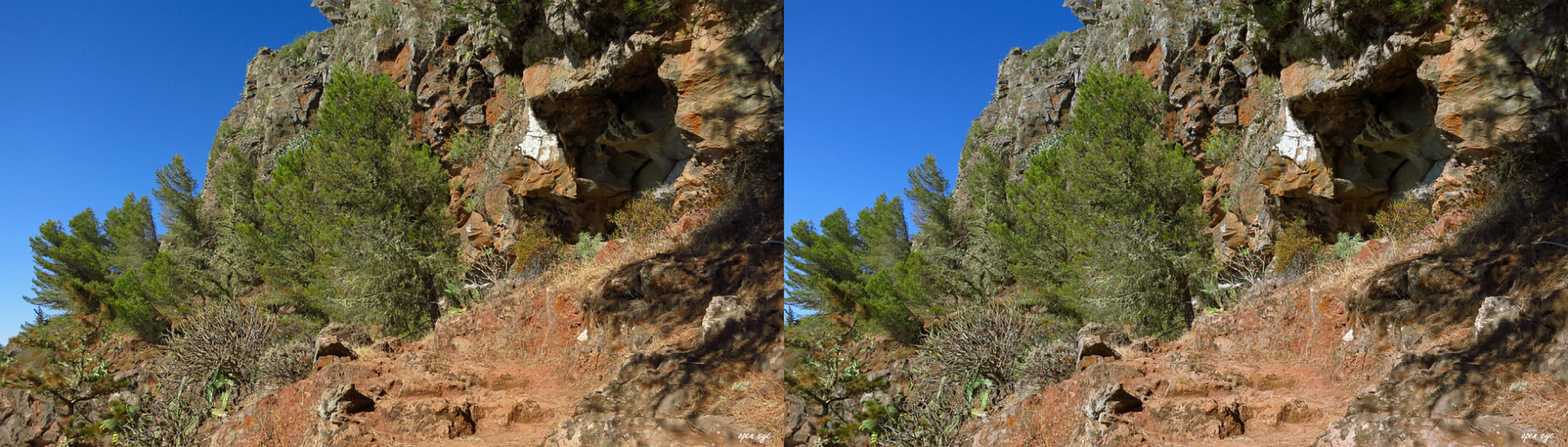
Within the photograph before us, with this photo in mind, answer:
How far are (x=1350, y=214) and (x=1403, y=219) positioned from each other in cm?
145

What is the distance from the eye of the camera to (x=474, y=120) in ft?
26.1

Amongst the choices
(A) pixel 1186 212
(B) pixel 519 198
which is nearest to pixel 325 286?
(B) pixel 519 198

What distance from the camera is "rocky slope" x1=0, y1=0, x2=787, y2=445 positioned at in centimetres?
213

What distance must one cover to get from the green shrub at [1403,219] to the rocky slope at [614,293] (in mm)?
6883

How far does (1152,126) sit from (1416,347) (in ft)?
20.9

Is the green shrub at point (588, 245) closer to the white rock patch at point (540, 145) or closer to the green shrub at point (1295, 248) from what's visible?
the white rock patch at point (540, 145)

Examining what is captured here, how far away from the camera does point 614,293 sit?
2.88 m

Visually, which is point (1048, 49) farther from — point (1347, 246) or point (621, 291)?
point (621, 291)

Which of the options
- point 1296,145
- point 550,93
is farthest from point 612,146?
point 1296,145

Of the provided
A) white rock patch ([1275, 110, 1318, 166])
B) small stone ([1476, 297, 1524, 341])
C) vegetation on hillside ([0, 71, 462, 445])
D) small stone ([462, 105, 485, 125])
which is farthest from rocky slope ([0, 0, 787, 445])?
white rock patch ([1275, 110, 1318, 166])

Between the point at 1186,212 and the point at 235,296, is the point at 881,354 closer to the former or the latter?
the point at 235,296

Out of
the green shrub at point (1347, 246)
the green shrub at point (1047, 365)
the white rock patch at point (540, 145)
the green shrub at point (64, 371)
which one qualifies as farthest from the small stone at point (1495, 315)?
the green shrub at point (64, 371)

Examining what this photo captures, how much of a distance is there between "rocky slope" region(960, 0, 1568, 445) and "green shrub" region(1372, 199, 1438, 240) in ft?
0.51

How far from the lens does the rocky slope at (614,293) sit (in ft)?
7.00
